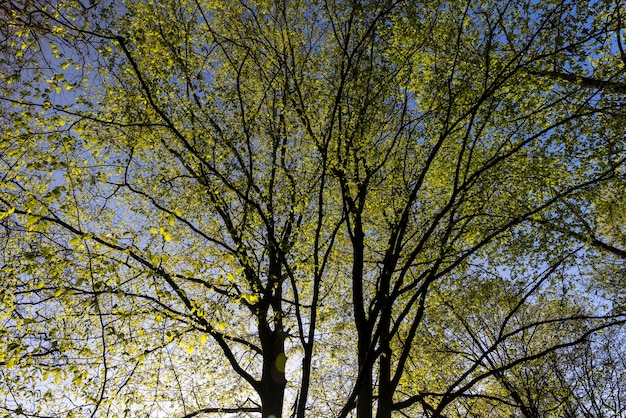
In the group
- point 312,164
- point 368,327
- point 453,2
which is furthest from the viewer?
point 312,164

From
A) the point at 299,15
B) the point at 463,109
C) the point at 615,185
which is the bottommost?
the point at 615,185

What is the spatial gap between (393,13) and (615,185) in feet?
26.2

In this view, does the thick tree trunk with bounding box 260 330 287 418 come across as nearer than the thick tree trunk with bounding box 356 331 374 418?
No

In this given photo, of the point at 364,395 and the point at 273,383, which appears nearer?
the point at 364,395

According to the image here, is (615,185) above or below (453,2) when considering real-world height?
below

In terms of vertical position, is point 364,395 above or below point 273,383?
below

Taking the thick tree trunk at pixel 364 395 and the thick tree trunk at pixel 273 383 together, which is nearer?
the thick tree trunk at pixel 364 395

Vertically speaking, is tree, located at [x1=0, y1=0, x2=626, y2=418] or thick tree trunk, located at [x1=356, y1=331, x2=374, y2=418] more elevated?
tree, located at [x1=0, y1=0, x2=626, y2=418]

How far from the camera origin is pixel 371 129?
10461mm

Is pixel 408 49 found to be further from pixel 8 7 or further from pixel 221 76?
pixel 8 7

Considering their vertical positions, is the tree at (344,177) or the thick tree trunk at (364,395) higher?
the tree at (344,177)

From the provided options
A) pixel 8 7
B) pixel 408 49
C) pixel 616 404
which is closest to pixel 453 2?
pixel 408 49

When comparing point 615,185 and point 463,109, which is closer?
point 463,109

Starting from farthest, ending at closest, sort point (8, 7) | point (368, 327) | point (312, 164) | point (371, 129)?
1. point (312, 164)
2. point (371, 129)
3. point (368, 327)
4. point (8, 7)
